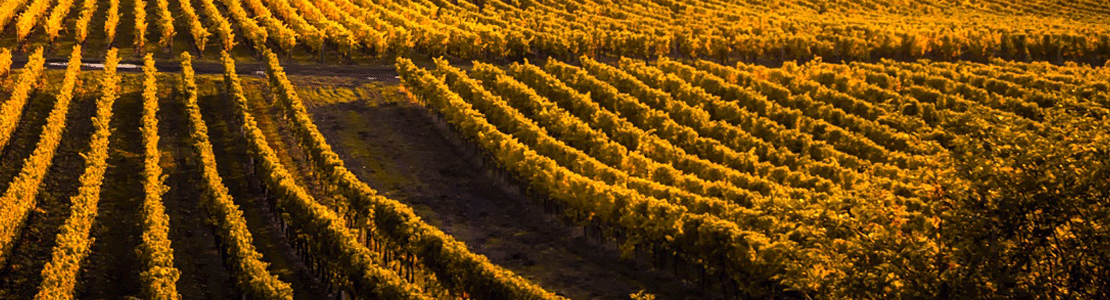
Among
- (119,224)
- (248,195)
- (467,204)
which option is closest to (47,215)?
(119,224)

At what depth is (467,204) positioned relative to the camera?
50.9 m

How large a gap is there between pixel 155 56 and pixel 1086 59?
214 ft

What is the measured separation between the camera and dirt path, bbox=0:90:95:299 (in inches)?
1544

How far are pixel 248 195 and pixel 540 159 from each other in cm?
1254

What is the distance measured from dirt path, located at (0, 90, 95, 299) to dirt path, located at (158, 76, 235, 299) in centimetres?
379

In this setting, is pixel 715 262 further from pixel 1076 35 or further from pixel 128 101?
pixel 1076 35

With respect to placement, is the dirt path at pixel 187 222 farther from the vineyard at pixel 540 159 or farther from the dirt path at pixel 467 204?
the dirt path at pixel 467 204

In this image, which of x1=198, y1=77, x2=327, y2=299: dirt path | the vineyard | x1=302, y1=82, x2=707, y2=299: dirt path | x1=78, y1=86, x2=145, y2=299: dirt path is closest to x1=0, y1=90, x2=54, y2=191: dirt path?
the vineyard

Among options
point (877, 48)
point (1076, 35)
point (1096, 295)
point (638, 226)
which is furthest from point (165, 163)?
point (1076, 35)

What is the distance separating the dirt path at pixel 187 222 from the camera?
132ft

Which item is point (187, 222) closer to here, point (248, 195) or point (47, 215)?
point (248, 195)

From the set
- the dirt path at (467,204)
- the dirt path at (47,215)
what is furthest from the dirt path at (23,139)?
the dirt path at (467,204)

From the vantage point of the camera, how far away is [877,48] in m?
82.6

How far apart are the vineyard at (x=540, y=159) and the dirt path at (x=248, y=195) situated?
0.61 ft
